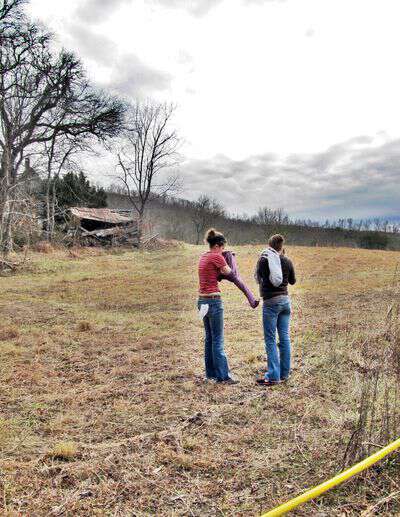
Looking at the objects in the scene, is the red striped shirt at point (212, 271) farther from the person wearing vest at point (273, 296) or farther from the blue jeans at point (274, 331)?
the blue jeans at point (274, 331)

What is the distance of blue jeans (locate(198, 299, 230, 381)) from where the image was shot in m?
5.21

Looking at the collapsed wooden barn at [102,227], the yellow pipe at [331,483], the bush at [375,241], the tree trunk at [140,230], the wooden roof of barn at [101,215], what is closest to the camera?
the yellow pipe at [331,483]

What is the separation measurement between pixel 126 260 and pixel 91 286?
837 cm

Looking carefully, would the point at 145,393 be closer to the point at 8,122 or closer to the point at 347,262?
the point at 347,262

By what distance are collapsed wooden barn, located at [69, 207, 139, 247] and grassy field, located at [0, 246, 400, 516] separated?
17.3 metres

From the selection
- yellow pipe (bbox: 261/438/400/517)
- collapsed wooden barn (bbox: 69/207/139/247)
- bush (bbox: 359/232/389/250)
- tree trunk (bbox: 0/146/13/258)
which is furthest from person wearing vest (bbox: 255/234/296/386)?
bush (bbox: 359/232/389/250)

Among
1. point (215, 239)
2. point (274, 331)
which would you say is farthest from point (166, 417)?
point (215, 239)

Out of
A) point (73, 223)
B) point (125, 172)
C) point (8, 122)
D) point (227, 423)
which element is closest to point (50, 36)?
point (8, 122)

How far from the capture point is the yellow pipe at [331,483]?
8.02 feet

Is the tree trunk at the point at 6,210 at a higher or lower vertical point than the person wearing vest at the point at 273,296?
higher

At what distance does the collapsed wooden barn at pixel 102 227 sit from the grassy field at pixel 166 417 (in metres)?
17.3

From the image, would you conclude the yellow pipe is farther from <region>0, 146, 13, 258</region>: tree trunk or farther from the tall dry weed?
<region>0, 146, 13, 258</region>: tree trunk

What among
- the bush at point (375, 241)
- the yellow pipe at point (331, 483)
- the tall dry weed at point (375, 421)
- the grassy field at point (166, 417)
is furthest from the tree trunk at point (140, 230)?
the bush at point (375, 241)

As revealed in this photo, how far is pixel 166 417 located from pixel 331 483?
2.08 metres
